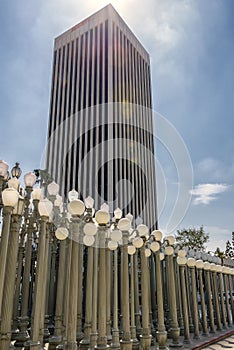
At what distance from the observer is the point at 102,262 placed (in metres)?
5.99

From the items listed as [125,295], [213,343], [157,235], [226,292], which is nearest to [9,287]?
[125,295]

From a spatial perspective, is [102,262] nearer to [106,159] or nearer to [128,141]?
[106,159]

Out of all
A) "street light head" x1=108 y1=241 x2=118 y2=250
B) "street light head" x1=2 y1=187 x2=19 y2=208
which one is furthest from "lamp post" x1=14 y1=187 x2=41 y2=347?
"street light head" x1=108 y1=241 x2=118 y2=250

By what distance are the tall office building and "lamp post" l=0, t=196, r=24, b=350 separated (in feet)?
135

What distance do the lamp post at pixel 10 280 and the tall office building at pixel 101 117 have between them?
4118 centimetres

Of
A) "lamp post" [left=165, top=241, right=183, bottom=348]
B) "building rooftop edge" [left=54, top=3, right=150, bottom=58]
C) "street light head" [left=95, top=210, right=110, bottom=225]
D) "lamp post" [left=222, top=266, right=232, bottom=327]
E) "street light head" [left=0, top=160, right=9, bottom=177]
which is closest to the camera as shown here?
"street light head" [left=95, top=210, right=110, bottom=225]

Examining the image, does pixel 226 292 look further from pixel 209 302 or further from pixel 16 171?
pixel 16 171

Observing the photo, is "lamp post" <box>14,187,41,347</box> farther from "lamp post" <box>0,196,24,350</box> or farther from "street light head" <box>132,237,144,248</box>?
"street light head" <box>132,237,144,248</box>

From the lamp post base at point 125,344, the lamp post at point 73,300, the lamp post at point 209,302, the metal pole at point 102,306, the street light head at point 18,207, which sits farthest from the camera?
the lamp post at point 209,302

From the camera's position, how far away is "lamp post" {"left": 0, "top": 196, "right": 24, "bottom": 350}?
18.1 ft

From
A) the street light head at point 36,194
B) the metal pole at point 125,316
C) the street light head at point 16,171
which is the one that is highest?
the street light head at point 16,171

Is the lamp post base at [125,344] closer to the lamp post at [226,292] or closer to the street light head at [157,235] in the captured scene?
the street light head at [157,235]

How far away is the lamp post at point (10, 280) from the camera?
217 inches

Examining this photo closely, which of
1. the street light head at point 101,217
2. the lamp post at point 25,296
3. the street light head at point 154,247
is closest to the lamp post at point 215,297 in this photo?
the street light head at point 154,247
